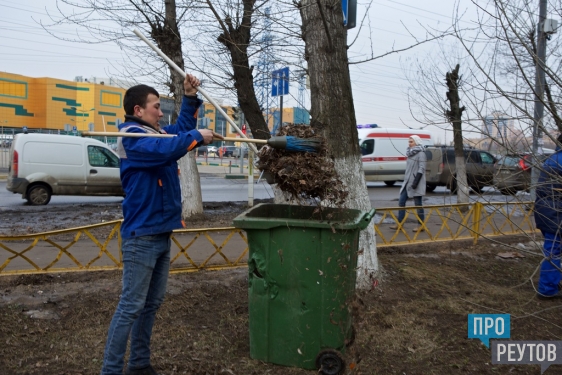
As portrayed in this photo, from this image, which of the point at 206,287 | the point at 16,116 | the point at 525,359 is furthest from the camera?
the point at 16,116

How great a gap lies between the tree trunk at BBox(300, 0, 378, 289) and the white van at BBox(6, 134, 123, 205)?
9.30 metres

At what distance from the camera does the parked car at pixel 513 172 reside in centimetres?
340

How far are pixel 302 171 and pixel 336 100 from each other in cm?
185

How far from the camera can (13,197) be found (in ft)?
46.3

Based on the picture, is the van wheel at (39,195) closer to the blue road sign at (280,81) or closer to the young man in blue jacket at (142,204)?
the blue road sign at (280,81)

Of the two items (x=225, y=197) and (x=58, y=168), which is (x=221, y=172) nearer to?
(x=225, y=197)

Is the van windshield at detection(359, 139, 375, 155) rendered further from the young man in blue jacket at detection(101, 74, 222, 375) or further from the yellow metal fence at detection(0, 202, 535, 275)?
the young man in blue jacket at detection(101, 74, 222, 375)

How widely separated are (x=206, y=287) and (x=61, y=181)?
887cm

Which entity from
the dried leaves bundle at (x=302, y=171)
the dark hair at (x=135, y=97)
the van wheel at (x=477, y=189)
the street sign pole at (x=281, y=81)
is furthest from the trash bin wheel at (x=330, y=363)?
the street sign pole at (x=281, y=81)

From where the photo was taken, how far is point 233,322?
169 inches

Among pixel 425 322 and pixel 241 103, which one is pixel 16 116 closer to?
pixel 241 103

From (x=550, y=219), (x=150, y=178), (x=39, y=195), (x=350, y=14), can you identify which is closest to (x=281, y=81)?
(x=350, y=14)

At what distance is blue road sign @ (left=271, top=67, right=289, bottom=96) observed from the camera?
8156 mm

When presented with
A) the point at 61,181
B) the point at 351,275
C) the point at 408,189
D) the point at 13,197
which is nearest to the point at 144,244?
the point at 351,275
